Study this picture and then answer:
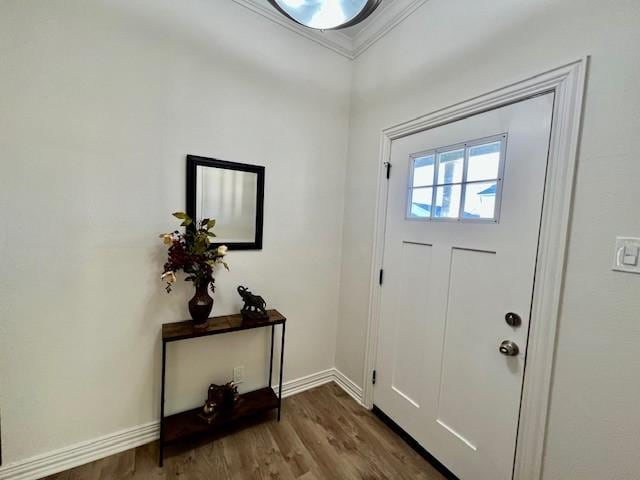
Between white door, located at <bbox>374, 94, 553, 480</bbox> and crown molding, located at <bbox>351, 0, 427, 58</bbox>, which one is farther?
crown molding, located at <bbox>351, 0, 427, 58</bbox>

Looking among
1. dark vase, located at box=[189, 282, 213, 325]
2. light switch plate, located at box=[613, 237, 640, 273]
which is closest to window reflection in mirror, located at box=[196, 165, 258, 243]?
dark vase, located at box=[189, 282, 213, 325]

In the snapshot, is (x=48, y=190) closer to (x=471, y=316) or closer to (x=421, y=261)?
(x=421, y=261)

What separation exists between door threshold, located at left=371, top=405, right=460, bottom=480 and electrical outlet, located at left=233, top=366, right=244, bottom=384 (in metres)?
1.00

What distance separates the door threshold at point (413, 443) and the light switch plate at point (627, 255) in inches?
52.6

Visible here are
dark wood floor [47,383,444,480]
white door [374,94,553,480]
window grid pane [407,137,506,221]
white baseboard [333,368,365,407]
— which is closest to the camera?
white door [374,94,553,480]

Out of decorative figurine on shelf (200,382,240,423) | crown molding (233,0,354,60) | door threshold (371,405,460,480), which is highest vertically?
crown molding (233,0,354,60)

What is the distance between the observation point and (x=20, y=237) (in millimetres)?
1290

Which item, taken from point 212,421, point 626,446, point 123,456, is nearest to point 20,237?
point 123,456

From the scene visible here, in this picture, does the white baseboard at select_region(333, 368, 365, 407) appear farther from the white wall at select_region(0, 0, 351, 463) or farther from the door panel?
the white wall at select_region(0, 0, 351, 463)

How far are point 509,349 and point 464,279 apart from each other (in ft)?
1.21

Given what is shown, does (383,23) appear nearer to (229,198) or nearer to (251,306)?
(229,198)

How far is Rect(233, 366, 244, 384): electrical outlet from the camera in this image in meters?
1.90

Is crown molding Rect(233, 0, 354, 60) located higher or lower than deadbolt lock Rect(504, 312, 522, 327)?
higher

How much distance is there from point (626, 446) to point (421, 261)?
1030 mm
